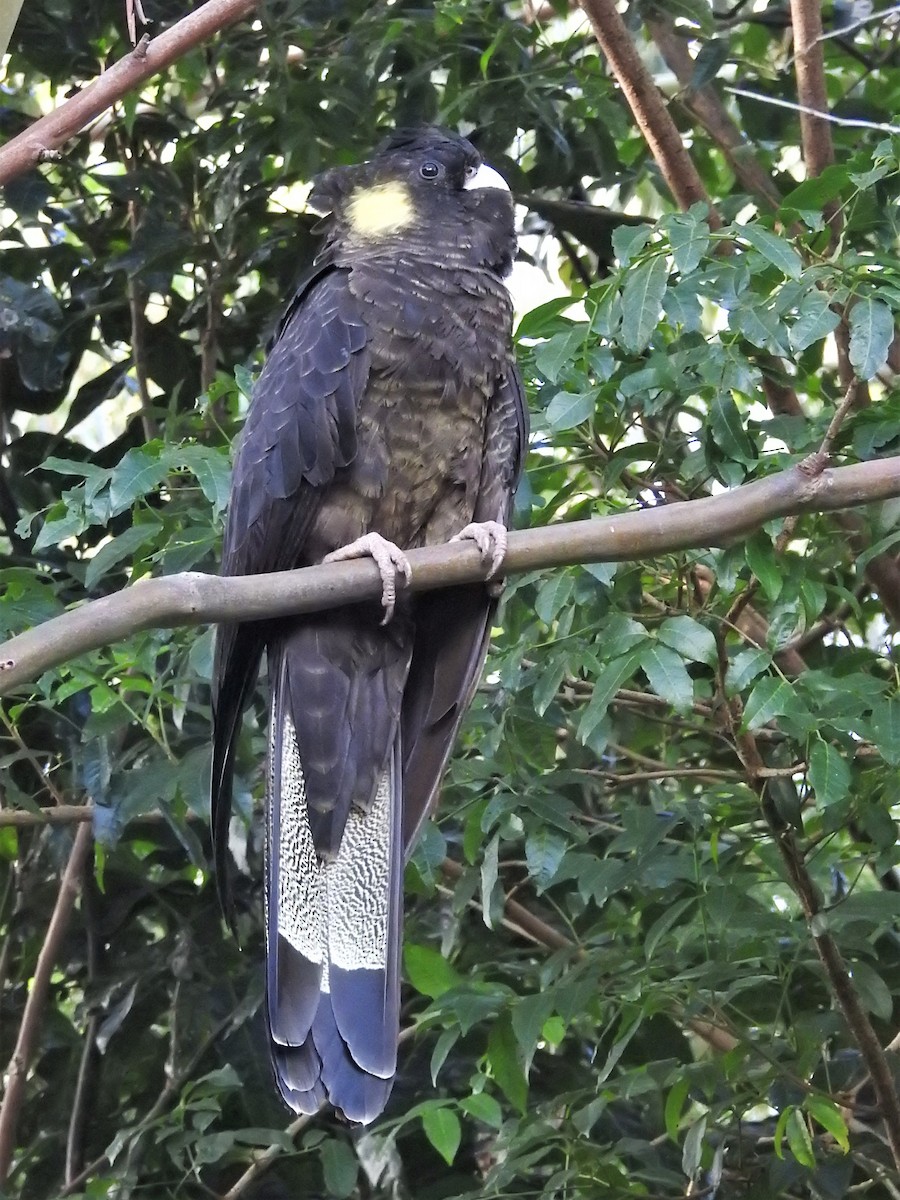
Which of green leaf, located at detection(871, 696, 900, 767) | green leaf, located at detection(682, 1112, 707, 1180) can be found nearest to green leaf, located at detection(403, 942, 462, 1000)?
green leaf, located at detection(682, 1112, 707, 1180)

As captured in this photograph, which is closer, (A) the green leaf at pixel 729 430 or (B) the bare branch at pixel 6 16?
(B) the bare branch at pixel 6 16

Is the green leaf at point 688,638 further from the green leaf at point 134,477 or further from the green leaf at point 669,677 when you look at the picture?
the green leaf at point 134,477

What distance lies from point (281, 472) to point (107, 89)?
68cm

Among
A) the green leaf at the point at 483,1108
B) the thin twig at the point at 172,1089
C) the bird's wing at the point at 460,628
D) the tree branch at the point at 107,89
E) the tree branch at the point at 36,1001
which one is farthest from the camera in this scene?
the tree branch at the point at 36,1001

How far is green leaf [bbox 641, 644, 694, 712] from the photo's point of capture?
176 centimetres

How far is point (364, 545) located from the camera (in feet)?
6.30

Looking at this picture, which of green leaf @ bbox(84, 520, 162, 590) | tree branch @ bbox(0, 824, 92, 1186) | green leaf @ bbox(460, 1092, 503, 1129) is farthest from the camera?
tree branch @ bbox(0, 824, 92, 1186)

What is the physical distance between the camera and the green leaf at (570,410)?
1829mm

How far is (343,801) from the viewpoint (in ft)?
6.90

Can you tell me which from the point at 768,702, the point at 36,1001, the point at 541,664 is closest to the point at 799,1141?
the point at 768,702

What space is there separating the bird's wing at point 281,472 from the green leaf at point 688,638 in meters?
0.56

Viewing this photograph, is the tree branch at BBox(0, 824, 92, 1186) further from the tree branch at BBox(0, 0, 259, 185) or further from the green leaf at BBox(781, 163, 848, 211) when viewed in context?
the green leaf at BBox(781, 163, 848, 211)

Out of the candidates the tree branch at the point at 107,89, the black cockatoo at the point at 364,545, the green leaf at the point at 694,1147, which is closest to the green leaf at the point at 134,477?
the black cockatoo at the point at 364,545

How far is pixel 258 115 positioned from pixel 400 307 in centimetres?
72
